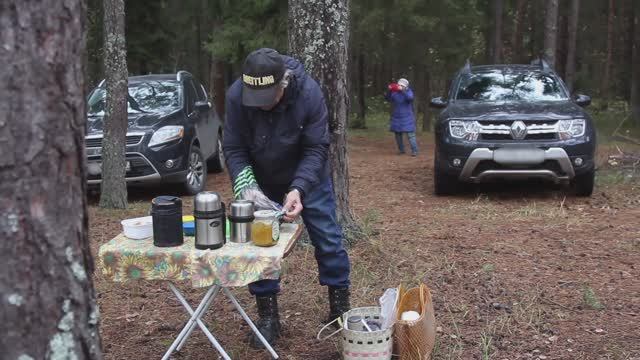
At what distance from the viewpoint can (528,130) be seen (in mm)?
7844

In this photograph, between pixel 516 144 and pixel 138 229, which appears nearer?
pixel 138 229

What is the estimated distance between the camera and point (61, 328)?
6.63ft

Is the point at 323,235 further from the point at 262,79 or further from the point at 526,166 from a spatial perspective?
the point at 526,166

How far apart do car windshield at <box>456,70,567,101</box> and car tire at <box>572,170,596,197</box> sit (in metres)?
1.24

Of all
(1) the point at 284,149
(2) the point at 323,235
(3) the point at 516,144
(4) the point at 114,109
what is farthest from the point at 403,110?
(1) the point at 284,149

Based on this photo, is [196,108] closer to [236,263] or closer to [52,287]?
[236,263]

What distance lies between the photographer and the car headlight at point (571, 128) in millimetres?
7848

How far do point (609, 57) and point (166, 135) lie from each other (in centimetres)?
2593

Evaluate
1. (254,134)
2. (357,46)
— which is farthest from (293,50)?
(357,46)

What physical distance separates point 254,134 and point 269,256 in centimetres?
92

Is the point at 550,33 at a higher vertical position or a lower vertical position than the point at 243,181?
higher

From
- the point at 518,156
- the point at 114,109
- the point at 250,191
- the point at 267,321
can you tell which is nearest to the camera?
the point at 250,191

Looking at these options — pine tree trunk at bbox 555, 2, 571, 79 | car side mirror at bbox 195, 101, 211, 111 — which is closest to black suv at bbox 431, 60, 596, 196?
car side mirror at bbox 195, 101, 211, 111

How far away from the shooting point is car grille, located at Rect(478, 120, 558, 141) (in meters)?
7.85
